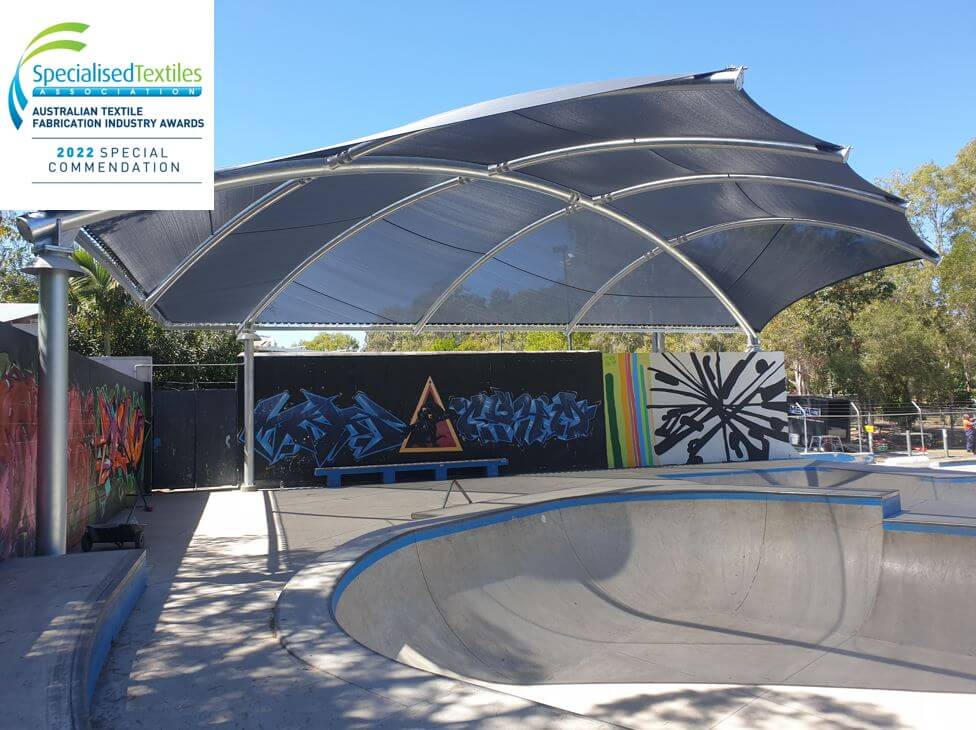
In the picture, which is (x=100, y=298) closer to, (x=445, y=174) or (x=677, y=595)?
(x=445, y=174)

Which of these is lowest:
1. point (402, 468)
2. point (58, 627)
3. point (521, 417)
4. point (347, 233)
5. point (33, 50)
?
point (402, 468)

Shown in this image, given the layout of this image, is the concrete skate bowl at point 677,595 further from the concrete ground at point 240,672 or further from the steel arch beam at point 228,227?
the steel arch beam at point 228,227

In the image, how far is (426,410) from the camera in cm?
1953

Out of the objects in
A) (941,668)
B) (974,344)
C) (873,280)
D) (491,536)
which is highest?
(873,280)

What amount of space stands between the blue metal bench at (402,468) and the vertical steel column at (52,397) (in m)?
10.8

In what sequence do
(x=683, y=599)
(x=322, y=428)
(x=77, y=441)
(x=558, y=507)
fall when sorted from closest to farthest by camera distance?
(x=77, y=441), (x=683, y=599), (x=558, y=507), (x=322, y=428)

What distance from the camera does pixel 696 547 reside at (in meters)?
11.8

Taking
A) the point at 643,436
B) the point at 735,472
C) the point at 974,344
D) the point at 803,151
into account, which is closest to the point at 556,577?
the point at 803,151

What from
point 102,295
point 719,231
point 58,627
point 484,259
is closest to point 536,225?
point 484,259

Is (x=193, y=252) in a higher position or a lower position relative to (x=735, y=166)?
lower

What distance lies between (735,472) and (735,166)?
24.8 feet

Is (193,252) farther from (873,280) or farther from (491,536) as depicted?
(873,280)

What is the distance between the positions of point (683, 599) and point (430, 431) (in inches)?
392

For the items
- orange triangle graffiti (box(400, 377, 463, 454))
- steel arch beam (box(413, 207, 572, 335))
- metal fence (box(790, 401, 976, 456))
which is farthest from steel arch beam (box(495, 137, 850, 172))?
metal fence (box(790, 401, 976, 456))
